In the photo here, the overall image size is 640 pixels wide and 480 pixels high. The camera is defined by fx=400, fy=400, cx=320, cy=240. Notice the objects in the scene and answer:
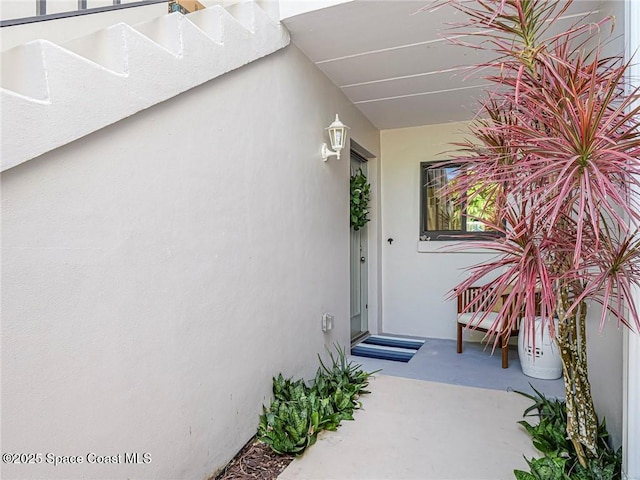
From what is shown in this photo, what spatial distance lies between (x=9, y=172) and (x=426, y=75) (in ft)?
10.9

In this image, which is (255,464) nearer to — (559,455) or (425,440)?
(425,440)

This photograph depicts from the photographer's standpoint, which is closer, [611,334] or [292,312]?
[611,334]

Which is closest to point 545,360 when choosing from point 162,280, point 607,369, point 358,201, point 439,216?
point 607,369

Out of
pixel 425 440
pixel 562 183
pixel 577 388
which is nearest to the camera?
pixel 562 183

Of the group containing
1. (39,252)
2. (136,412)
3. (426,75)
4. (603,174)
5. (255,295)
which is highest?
(426,75)

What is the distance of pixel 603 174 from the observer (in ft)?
4.16

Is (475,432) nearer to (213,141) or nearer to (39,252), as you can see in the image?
(213,141)

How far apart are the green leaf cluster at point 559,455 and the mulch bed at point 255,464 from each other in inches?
47.6

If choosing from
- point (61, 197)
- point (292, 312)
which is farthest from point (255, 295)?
point (61, 197)

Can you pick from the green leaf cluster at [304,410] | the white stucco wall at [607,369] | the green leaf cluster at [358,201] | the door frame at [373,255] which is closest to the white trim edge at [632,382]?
the white stucco wall at [607,369]

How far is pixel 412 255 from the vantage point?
516cm

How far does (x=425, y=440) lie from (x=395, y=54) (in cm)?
283

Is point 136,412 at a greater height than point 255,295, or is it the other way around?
point 255,295

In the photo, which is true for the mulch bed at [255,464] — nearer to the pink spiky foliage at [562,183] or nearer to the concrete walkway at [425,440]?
the concrete walkway at [425,440]
